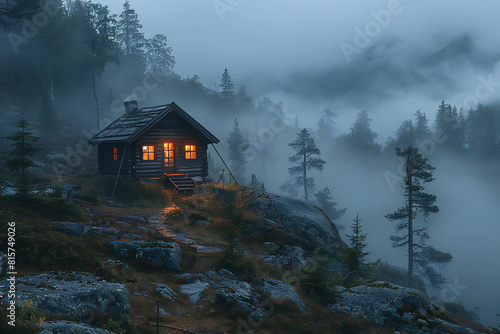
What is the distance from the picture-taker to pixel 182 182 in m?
29.0

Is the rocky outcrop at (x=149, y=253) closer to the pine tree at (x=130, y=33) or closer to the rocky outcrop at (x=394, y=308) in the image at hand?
the rocky outcrop at (x=394, y=308)

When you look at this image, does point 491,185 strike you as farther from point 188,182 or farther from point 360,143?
point 188,182

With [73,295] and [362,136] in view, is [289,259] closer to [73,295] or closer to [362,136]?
[73,295]

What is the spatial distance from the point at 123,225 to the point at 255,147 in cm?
9466

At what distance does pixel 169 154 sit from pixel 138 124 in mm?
3703

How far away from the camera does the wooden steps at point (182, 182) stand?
2803 centimetres

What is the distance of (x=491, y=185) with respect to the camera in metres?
95.1

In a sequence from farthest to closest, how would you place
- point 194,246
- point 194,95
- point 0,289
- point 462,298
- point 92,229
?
point 194,95, point 462,298, point 194,246, point 92,229, point 0,289

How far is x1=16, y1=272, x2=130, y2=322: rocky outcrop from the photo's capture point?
6.53 metres

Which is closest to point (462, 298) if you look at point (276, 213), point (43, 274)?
point (276, 213)

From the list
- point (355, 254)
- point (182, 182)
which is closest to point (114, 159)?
point (182, 182)

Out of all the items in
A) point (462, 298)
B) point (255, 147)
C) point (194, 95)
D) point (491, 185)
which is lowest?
point (462, 298)
